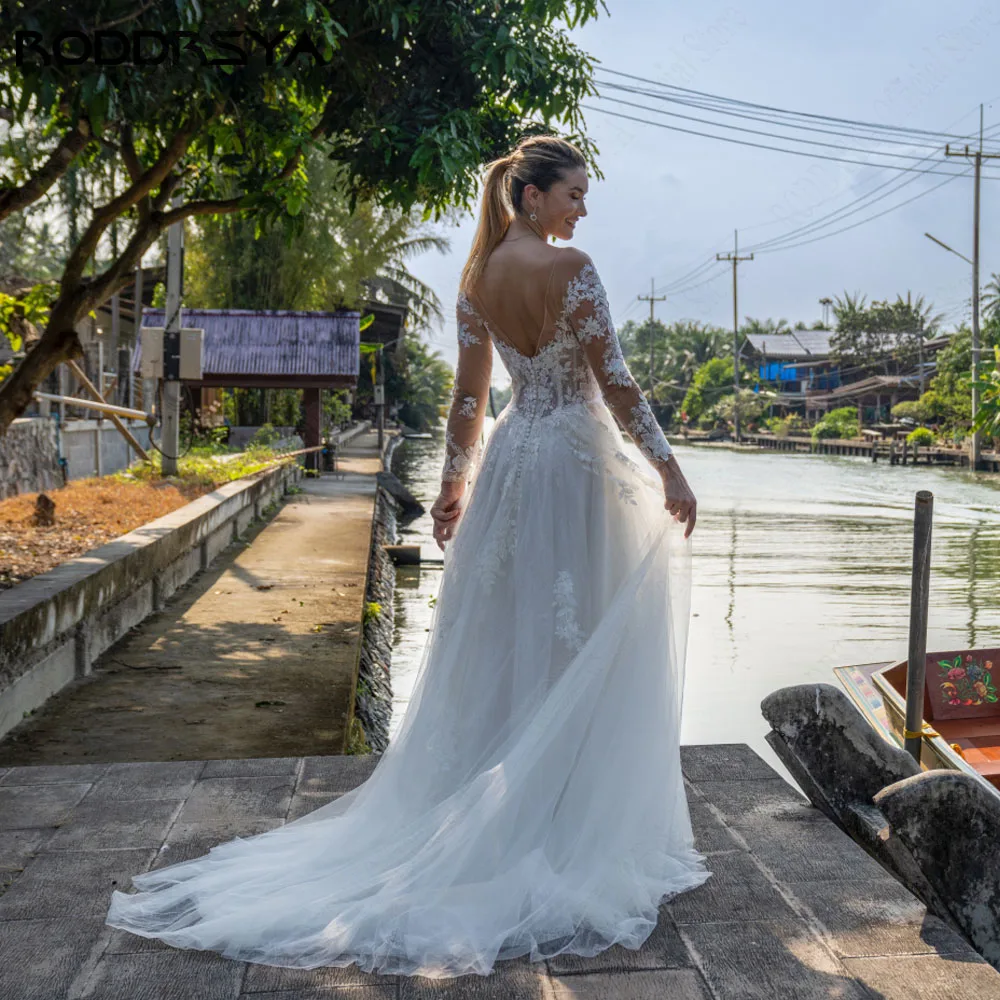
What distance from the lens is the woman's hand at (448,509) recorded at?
129 inches

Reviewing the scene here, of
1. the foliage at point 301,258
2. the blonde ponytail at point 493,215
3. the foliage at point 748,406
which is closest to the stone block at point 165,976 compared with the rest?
the blonde ponytail at point 493,215

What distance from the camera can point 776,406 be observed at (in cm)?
6738

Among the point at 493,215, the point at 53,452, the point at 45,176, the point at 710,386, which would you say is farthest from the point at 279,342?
the point at 710,386

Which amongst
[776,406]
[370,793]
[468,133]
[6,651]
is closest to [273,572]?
[468,133]

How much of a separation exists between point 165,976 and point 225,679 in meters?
3.39

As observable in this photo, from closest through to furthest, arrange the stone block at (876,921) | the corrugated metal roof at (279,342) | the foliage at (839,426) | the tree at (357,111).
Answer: the stone block at (876,921) < the tree at (357,111) < the corrugated metal roof at (279,342) < the foliage at (839,426)

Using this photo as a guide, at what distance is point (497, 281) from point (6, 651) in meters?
2.72

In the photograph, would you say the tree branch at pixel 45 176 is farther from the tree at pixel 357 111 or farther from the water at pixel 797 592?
the water at pixel 797 592

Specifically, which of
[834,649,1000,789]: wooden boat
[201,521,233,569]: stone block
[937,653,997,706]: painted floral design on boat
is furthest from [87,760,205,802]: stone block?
[201,521,233,569]: stone block

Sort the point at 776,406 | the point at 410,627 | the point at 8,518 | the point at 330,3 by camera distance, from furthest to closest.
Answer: the point at 776,406 → the point at 410,627 → the point at 8,518 → the point at 330,3

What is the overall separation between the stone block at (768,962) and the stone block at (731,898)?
5cm

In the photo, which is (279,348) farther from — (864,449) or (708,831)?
(864,449)

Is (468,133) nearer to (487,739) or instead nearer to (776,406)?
(487,739)

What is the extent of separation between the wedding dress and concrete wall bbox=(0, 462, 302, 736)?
2.11 m
